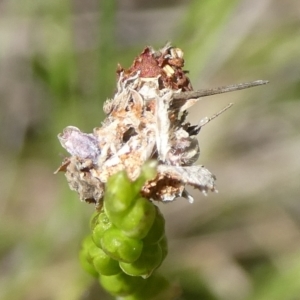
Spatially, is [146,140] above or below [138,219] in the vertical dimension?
above

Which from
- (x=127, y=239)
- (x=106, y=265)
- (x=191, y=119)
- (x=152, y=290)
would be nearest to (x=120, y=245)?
(x=127, y=239)

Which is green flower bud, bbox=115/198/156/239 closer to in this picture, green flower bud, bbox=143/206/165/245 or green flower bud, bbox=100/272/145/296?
green flower bud, bbox=143/206/165/245

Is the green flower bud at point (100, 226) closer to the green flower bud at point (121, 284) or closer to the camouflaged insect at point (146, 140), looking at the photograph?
the camouflaged insect at point (146, 140)

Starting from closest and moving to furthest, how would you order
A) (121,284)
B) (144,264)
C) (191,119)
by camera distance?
(144,264), (121,284), (191,119)

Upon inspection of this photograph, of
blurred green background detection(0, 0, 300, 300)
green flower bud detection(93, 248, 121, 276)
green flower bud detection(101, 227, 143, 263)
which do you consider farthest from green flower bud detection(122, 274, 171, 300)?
blurred green background detection(0, 0, 300, 300)

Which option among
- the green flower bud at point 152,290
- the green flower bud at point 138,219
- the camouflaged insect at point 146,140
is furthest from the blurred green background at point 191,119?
the green flower bud at point 138,219

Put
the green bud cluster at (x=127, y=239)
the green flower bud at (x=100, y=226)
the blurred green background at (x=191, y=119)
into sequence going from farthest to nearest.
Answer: the blurred green background at (x=191, y=119) → the green flower bud at (x=100, y=226) → the green bud cluster at (x=127, y=239)

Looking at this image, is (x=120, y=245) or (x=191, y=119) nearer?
(x=120, y=245)

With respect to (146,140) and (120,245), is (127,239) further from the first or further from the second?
(146,140)
